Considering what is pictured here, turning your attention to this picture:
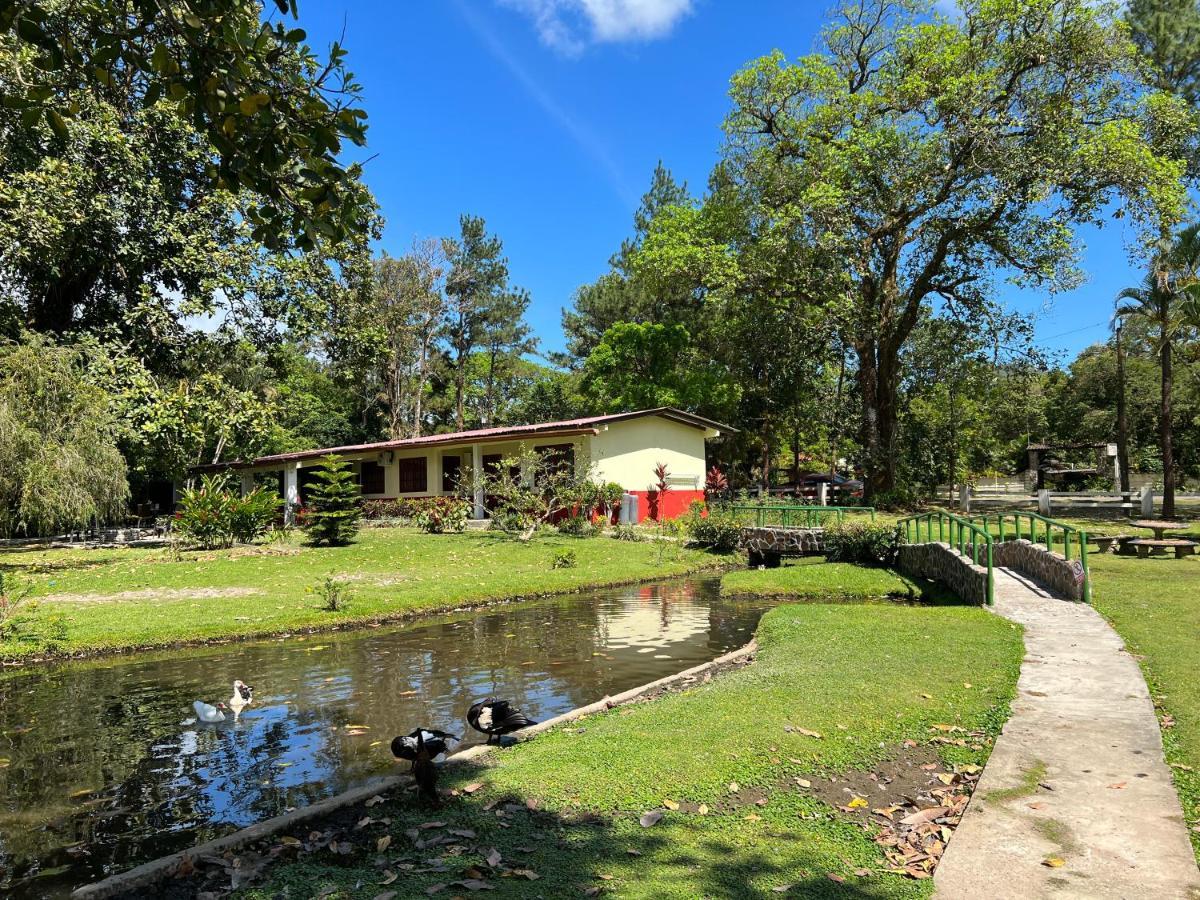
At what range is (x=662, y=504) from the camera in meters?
27.7

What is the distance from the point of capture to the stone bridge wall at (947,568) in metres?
12.2

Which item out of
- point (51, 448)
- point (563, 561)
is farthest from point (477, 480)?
point (51, 448)

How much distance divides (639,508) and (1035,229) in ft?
55.6

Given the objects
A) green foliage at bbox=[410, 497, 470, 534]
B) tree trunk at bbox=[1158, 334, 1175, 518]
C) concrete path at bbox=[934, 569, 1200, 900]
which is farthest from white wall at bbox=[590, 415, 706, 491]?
concrete path at bbox=[934, 569, 1200, 900]

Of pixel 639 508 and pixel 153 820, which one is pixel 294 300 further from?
pixel 153 820

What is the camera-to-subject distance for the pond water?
16.8 feet

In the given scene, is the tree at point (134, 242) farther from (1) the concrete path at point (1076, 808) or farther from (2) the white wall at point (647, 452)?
(1) the concrete path at point (1076, 808)

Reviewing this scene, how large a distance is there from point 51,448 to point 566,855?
1594 centimetres

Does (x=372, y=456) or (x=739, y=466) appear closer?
(x=372, y=456)

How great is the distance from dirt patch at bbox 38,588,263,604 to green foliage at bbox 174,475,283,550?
19.2 ft

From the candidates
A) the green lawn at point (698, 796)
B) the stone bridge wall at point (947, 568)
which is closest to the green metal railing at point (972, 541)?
the stone bridge wall at point (947, 568)

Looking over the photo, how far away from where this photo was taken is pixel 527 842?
4.09 meters

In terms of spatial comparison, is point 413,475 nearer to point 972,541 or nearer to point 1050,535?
point 972,541

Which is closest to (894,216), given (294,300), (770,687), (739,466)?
(739,466)
